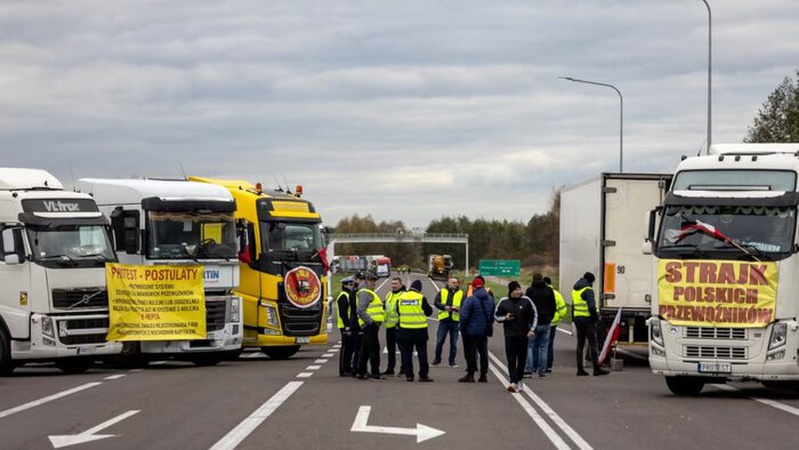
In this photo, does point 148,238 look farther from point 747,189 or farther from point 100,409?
point 747,189

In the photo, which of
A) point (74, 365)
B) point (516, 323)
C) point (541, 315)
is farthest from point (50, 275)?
point (541, 315)

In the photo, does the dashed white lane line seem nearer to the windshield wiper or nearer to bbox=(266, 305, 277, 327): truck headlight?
the windshield wiper

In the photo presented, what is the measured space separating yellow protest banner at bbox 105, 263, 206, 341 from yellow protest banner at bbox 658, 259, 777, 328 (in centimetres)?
1011

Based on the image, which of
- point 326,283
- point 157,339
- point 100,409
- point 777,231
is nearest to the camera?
point 100,409

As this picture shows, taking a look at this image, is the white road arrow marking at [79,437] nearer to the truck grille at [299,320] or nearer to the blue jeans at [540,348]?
the blue jeans at [540,348]

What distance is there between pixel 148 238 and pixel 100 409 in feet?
30.5

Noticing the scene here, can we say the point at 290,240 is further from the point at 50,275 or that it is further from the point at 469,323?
the point at 469,323

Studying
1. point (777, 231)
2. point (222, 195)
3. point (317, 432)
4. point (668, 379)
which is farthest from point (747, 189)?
point (222, 195)

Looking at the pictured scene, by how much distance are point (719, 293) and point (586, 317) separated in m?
5.53

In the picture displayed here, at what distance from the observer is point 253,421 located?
16141mm

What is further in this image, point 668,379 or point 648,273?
point 648,273

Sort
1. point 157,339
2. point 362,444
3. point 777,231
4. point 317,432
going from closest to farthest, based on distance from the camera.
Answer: point 362,444, point 317,432, point 777,231, point 157,339

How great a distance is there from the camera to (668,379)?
834 inches

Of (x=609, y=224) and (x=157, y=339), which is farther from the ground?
(x=609, y=224)
